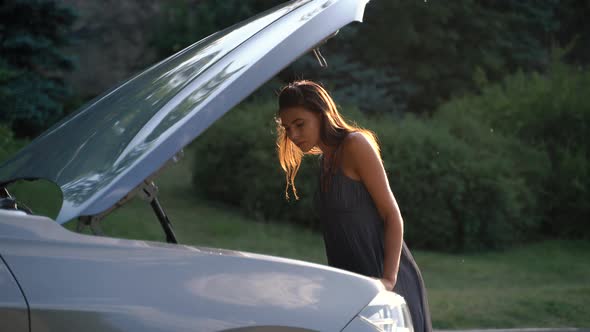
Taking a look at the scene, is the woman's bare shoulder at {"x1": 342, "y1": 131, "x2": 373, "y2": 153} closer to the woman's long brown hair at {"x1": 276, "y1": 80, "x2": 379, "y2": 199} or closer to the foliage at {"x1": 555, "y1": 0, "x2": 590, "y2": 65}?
the woman's long brown hair at {"x1": 276, "y1": 80, "x2": 379, "y2": 199}

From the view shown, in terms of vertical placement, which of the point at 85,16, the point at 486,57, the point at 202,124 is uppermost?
the point at 202,124

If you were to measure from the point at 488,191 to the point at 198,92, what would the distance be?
9646mm

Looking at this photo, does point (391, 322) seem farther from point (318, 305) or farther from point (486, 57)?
point (486, 57)

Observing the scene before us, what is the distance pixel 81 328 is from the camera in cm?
221

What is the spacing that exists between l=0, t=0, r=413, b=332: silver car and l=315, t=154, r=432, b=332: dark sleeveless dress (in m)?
0.69

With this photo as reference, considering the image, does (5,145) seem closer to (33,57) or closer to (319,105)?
(33,57)

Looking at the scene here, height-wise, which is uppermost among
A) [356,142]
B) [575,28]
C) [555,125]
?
[356,142]

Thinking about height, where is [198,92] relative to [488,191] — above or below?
above

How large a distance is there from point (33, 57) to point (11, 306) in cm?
1297

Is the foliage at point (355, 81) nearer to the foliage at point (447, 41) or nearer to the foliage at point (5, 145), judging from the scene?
the foliage at point (447, 41)

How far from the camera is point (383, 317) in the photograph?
8.96ft

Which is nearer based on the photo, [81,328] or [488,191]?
[81,328]

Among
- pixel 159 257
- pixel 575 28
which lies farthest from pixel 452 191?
pixel 575 28

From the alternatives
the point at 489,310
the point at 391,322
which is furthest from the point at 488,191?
the point at 391,322
